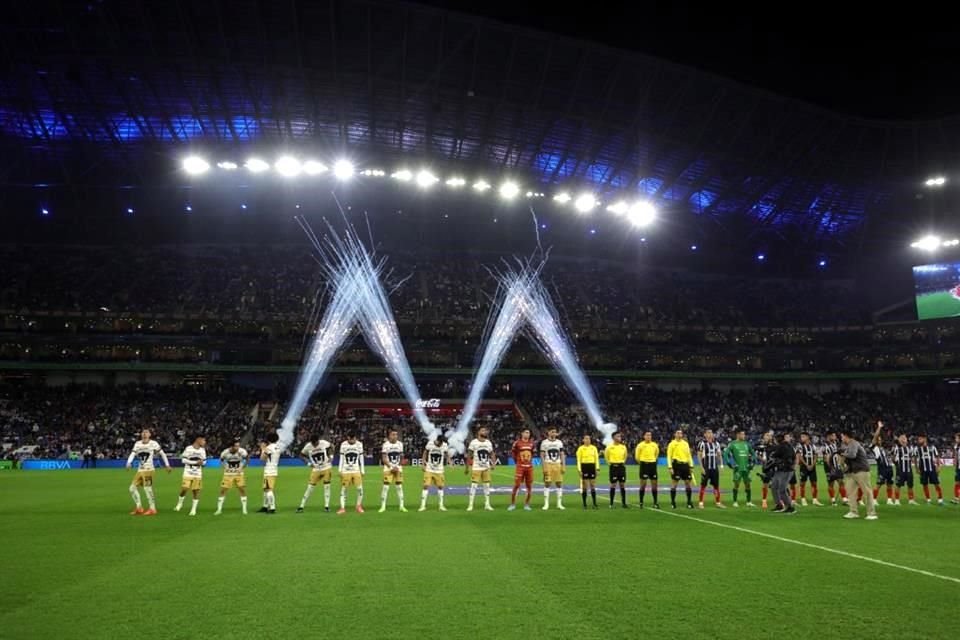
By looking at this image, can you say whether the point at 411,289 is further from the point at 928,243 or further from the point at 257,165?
the point at 928,243

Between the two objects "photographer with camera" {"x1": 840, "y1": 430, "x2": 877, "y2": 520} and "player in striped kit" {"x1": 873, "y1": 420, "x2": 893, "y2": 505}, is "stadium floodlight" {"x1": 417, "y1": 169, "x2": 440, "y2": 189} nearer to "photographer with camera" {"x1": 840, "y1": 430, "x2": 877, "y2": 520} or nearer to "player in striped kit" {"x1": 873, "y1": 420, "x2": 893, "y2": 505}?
"player in striped kit" {"x1": 873, "y1": 420, "x2": 893, "y2": 505}

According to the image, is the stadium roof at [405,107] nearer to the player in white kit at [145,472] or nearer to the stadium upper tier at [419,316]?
the stadium upper tier at [419,316]

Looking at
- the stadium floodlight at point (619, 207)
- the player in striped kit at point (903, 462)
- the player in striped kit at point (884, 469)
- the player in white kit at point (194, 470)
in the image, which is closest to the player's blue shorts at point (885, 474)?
the player in striped kit at point (884, 469)

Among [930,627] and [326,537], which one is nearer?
[930,627]

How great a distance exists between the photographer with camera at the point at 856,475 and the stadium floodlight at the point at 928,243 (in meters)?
54.3

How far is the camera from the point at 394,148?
149 ft

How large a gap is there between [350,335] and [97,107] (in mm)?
25519

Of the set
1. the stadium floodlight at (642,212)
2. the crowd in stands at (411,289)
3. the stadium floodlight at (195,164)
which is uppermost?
the stadium floodlight at (195,164)

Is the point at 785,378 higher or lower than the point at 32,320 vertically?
lower

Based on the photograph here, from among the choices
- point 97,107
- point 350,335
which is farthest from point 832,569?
point 350,335

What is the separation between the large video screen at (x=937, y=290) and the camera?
52625mm

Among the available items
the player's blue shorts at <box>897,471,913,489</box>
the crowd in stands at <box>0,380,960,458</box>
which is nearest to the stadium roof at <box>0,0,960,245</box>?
the crowd in stands at <box>0,380,960,458</box>

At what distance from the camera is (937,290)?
53594 millimetres

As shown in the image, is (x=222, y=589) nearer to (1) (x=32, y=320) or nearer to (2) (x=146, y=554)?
(2) (x=146, y=554)
